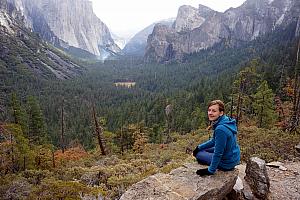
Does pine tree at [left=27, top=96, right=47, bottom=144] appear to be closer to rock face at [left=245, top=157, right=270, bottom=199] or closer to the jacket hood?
rock face at [left=245, top=157, right=270, bottom=199]

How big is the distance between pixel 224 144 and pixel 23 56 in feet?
546

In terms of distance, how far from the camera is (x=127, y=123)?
178ft

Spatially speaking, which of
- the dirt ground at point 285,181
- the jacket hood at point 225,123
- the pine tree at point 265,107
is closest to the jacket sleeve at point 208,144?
the jacket hood at point 225,123

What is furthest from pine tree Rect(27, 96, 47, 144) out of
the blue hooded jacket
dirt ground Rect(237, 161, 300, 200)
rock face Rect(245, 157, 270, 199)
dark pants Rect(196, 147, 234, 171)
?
the blue hooded jacket

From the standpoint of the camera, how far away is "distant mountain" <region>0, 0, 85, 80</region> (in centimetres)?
14062

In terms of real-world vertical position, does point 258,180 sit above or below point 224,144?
below

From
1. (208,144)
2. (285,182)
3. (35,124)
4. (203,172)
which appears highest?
(208,144)

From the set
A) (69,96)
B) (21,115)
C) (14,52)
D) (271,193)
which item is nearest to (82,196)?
(271,193)

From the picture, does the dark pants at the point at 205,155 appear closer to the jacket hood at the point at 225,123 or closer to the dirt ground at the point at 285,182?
the jacket hood at the point at 225,123

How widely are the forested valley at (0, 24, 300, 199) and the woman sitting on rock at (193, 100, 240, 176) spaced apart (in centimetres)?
614

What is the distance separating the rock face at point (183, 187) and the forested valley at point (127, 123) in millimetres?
5837

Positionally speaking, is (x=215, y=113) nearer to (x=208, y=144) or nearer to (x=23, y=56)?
(x=208, y=144)

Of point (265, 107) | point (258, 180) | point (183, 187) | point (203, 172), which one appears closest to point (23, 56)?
point (265, 107)

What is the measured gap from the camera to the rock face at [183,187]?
5458 mm
